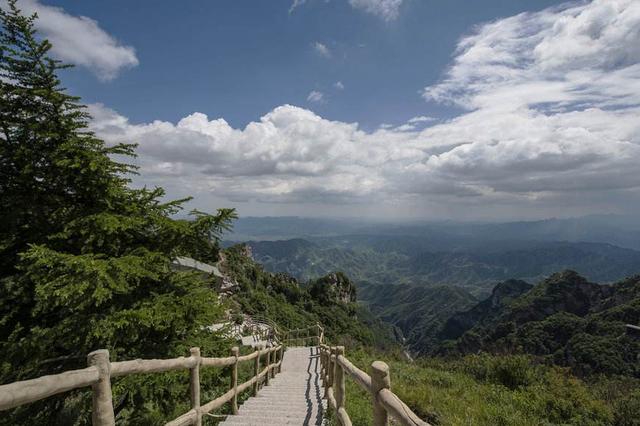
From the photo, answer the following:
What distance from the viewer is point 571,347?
76.2 meters

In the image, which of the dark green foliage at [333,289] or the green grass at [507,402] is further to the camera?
the dark green foliage at [333,289]

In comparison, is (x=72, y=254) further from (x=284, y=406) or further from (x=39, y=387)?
(x=284, y=406)

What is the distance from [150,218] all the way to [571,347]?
92.8 m

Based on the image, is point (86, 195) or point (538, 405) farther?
point (538, 405)

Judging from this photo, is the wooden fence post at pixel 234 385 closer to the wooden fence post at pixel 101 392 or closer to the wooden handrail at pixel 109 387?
the wooden handrail at pixel 109 387

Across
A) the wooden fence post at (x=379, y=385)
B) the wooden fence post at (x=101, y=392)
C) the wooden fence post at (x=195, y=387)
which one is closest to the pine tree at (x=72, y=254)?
the wooden fence post at (x=195, y=387)

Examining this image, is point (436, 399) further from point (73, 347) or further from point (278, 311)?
point (278, 311)

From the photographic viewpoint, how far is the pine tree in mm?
5520

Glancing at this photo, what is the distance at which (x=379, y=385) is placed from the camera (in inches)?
131

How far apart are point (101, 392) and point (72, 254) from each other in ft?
12.0

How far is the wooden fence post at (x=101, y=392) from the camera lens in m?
2.86

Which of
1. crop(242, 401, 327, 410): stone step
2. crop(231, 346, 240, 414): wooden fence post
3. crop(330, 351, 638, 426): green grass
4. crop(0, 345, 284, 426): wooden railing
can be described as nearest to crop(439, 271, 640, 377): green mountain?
crop(330, 351, 638, 426): green grass

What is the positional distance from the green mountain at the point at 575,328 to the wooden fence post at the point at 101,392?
2033 cm

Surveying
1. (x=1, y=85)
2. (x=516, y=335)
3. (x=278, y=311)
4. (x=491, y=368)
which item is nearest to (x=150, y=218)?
(x=1, y=85)
